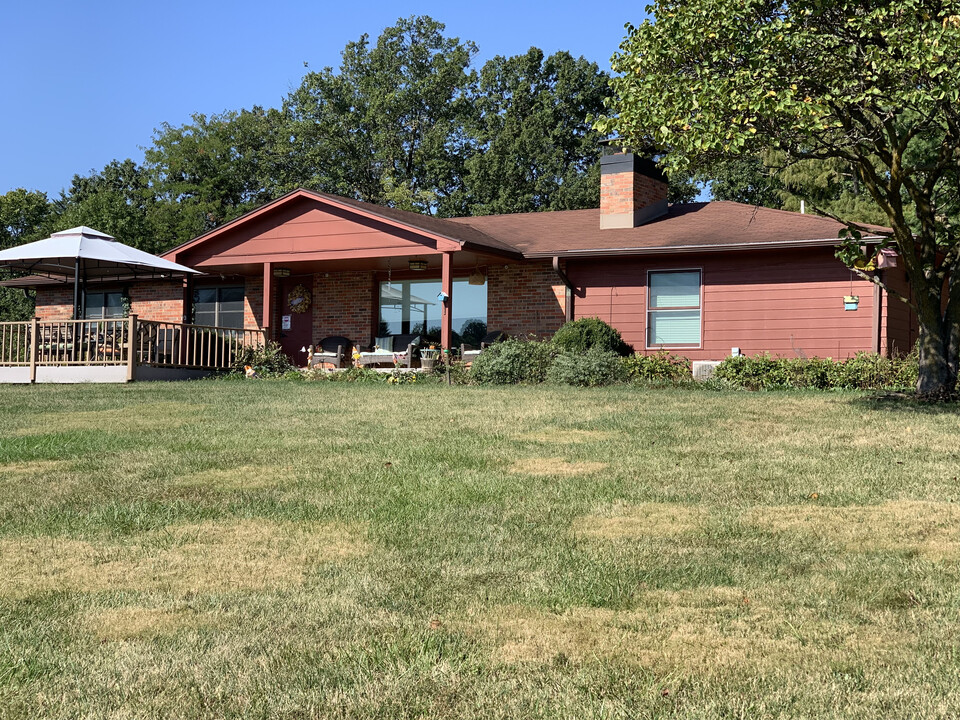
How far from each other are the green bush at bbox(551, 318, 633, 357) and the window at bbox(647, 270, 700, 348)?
5.63ft

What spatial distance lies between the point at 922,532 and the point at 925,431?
461 cm

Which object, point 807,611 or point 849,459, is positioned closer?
point 807,611

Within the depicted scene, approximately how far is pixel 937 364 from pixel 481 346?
9.51 m

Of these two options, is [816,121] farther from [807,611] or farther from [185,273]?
[185,273]

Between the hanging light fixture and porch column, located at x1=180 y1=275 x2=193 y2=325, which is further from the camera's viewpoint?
porch column, located at x1=180 y1=275 x2=193 y2=325

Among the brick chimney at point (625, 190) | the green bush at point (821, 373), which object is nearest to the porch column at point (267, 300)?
the brick chimney at point (625, 190)

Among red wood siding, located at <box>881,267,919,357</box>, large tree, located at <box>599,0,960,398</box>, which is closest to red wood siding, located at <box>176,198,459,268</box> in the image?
red wood siding, located at <box>881,267,919,357</box>

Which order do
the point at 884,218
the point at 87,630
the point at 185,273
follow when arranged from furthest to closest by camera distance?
the point at 884,218, the point at 185,273, the point at 87,630

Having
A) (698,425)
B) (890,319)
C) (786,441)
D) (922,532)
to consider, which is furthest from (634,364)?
(922,532)

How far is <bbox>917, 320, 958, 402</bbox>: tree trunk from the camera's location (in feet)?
43.3

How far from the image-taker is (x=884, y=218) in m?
27.0

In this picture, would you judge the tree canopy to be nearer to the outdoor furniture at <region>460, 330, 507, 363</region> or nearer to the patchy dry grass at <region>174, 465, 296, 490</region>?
the outdoor furniture at <region>460, 330, 507, 363</region>

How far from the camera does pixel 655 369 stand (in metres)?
18.0

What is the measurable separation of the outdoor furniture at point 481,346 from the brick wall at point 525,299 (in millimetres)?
353
